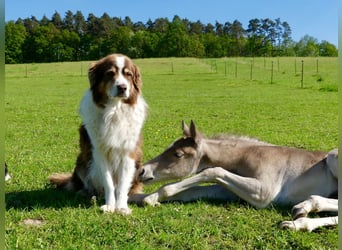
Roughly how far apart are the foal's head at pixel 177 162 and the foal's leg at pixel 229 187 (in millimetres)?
317

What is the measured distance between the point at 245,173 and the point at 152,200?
1.41 m

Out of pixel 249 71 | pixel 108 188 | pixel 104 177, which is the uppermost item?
pixel 249 71

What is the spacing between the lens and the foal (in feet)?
19.1

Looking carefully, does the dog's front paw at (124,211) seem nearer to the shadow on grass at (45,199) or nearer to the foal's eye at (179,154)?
the shadow on grass at (45,199)

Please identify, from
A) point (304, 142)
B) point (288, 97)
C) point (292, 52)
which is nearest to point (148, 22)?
point (292, 52)

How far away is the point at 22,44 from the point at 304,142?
94114 millimetres

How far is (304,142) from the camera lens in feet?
38.5

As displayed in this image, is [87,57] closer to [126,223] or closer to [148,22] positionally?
[148,22]

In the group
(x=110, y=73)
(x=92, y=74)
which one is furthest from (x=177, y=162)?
(x=92, y=74)

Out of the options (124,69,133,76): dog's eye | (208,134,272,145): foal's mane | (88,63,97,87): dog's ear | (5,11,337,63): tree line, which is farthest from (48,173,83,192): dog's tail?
(5,11,337,63): tree line

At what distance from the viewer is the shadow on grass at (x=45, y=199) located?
5.81 metres

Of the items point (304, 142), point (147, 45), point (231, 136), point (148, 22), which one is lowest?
point (304, 142)

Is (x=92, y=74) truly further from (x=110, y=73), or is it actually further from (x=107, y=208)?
(x=107, y=208)

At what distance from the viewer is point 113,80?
5.87 meters
